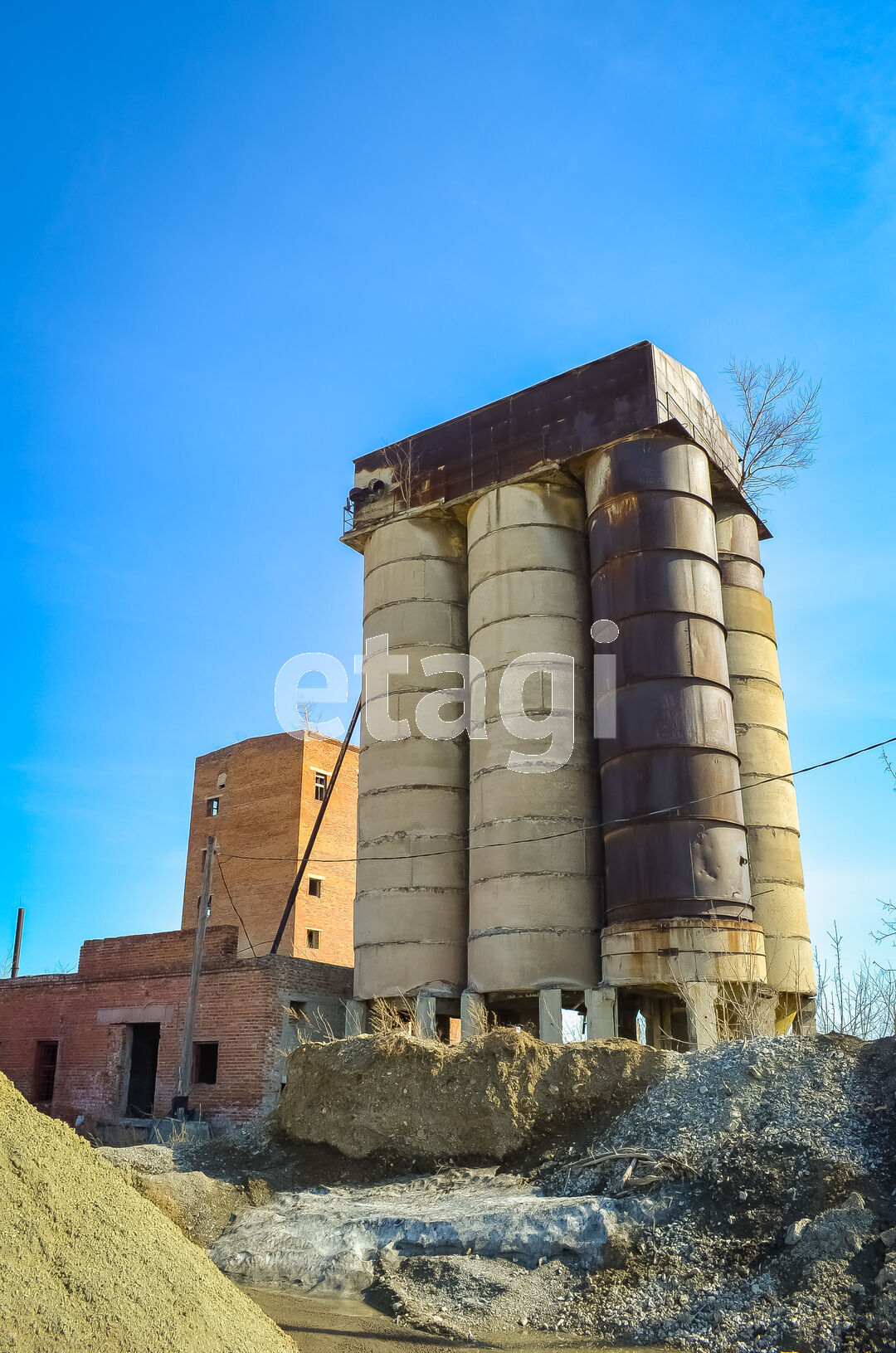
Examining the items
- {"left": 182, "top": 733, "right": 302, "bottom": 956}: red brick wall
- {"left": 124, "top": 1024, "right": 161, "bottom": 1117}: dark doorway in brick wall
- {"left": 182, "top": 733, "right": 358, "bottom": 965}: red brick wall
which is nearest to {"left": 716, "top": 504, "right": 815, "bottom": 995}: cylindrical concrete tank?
{"left": 124, "top": 1024, "right": 161, "bottom": 1117}: dark doorway in brick wall

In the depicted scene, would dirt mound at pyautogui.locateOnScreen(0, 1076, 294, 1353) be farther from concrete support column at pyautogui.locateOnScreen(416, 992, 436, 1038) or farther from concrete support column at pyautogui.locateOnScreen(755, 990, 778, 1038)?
concrete support column at pyautogui.locateOnScreen(416, 992, 436, 1038)

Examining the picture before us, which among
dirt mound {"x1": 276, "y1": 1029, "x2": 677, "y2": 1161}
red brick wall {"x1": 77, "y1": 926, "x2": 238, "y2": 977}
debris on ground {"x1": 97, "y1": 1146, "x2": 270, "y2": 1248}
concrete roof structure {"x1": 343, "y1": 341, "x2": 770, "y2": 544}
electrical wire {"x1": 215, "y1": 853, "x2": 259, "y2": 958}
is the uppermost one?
concrete roof structure {"x1": 343, "y1": 341, "x2": 770, "y2": 544}

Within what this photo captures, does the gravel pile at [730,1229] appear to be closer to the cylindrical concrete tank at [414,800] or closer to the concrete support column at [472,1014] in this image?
the concrete support column at [472,1014]

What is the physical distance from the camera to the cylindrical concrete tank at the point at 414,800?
62.0ft

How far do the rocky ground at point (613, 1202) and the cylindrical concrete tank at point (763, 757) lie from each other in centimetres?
761

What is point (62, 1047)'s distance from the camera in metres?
22.1

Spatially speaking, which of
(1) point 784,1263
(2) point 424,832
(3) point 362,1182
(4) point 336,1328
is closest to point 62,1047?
(2) point 424,832

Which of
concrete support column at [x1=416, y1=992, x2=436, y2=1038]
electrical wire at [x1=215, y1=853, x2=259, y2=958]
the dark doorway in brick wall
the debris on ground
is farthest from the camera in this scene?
electrical wire at [x1=215, y1=853, x2=259, y2=958]

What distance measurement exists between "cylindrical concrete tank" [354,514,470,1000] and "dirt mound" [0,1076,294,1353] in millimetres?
12184

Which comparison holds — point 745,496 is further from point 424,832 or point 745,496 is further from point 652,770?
point 424,832

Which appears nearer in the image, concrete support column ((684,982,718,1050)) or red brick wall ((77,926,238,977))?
concrete support column ((684,982,718,1050))

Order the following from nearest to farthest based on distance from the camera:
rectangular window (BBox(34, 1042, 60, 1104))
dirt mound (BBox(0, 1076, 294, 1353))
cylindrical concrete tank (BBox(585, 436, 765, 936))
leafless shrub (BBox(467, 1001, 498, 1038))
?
dirt mound (BBox(0, 1076, 294, 1353))
cylindrical concrete tank (BBox(585, 436, 765, 936))
leafless shrub (BBox(467, 1001, 498, 1038))
rectangular window (BBox(34, 1042, 60, 1104))

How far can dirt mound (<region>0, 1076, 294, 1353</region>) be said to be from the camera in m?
5.21

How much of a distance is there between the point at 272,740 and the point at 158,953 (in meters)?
12.2
